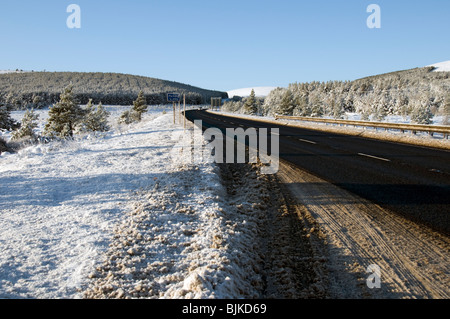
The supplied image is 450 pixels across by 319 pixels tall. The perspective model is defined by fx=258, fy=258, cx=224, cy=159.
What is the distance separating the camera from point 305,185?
659 centimetres

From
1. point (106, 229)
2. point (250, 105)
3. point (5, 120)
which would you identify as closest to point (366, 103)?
point (250, 105)

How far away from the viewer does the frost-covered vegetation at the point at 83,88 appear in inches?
4336

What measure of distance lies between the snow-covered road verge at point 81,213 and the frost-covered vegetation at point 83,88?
348 feet

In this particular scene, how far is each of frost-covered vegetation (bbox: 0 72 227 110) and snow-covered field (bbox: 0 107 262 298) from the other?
106828mm

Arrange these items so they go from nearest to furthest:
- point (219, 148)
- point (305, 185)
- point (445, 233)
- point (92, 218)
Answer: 1. point (445, 233)
2. point (92, 218)
3. point (305, 185)
4. point (219, 148)

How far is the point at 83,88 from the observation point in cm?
13888

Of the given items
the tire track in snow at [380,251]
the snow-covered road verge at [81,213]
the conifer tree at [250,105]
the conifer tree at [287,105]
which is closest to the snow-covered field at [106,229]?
the snow-covered road verge at [81,213]

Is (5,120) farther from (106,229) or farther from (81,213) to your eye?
(106,229)

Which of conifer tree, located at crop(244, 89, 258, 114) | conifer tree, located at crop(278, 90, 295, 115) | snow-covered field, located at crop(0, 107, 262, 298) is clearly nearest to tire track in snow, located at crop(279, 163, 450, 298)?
snow-covered field, located at crop(0, 107, 262, 298)

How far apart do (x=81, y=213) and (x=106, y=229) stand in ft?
3.05

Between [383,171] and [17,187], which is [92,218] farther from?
[383,171]

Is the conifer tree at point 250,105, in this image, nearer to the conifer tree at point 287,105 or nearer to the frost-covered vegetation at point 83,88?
the conifer tree at point 287,105
